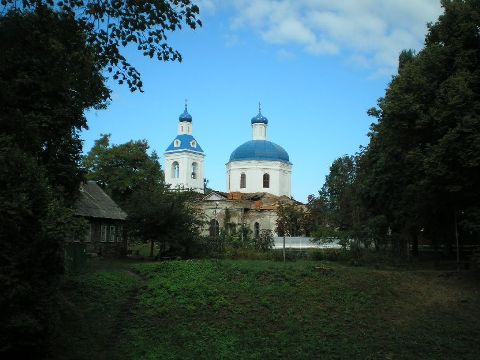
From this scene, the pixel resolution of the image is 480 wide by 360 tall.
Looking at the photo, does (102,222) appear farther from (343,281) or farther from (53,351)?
(53,351)

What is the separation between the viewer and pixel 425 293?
18.3m

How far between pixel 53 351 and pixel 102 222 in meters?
26.2

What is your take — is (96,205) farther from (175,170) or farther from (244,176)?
(175,170)

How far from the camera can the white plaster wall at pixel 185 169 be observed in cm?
7494

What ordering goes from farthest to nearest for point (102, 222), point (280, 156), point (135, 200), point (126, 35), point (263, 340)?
point (280, 156) → point (102, 222) → point (135, 200) → point (263, 340) → point (126, 35)

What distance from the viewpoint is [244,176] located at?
71.0 metres

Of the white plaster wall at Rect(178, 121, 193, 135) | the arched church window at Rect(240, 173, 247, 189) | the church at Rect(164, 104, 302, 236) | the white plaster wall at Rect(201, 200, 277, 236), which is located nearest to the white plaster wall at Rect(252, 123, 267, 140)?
the church at Rect(164, 104, 302, 236)

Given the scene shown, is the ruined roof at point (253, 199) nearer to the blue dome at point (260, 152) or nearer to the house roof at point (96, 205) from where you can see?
the blue dome at point (260, 152)

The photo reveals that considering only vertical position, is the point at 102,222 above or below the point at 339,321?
above

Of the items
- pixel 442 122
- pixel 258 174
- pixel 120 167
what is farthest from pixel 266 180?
pixel 442 122

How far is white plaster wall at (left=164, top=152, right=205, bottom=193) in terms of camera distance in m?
74.9

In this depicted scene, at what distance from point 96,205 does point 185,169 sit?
38621 mm

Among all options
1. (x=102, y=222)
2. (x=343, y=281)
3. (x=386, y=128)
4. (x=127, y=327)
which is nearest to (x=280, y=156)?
(x=102, y=222)

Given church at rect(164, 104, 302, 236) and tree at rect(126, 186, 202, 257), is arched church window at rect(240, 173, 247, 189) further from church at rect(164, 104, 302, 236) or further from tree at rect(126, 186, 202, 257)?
tree at rect(126, 186, 202, 257)
